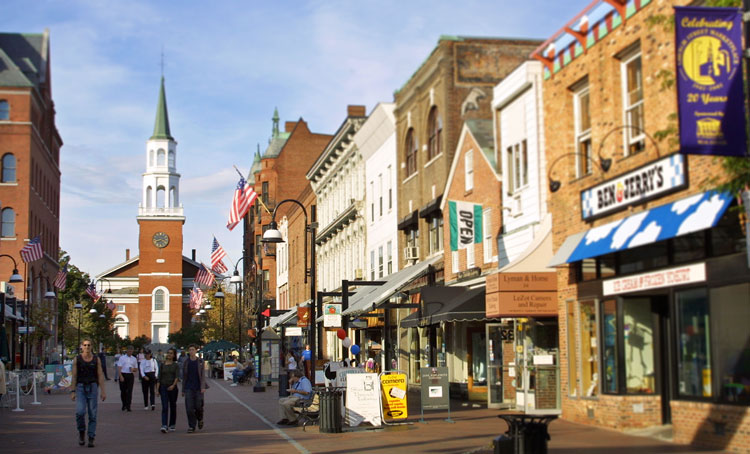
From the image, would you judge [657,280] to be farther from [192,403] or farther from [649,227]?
[192,403]

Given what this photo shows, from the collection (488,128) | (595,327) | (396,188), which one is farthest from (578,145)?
(396,188)

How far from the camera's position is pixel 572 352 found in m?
19.7

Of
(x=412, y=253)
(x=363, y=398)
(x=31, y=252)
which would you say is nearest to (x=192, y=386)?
(x=363, y=398)

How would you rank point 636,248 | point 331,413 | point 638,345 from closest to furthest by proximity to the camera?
point 636,248
point 638,345
point 331,413

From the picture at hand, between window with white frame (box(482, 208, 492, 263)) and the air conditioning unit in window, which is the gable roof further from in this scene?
the air conditioning unit in window

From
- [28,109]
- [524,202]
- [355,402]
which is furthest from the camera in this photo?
[28,109]

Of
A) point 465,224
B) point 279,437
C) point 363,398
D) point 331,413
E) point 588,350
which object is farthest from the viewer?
point 465,224

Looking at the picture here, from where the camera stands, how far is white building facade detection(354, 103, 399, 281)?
127 ft

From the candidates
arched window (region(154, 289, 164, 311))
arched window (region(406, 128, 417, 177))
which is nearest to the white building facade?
arched window (region(406, 128, 417, 177))

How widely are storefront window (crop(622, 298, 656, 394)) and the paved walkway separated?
96cm

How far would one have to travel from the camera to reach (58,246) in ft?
332

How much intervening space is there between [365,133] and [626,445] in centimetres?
2866

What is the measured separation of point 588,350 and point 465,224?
8.12 m

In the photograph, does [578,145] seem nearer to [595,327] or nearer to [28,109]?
[595,327]
